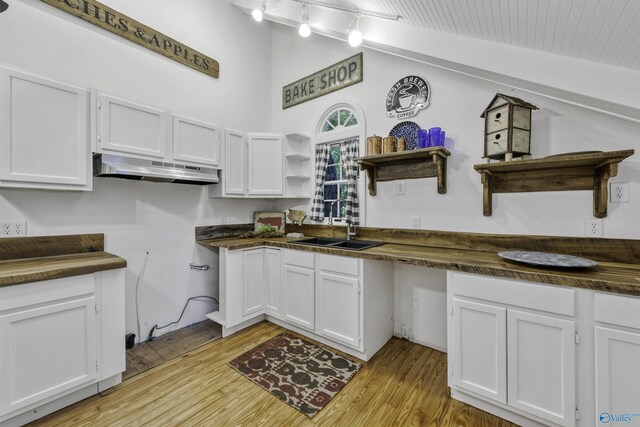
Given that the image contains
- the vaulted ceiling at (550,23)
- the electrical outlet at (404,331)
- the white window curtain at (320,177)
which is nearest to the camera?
the vaulted ceiling at (550,23)

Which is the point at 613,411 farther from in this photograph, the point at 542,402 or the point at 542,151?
the point at 542,151

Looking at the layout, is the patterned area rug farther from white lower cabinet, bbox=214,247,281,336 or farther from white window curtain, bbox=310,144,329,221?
white window curtain, bbox=310,144,329,221

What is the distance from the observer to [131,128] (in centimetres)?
207

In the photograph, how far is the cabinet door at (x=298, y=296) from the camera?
7.88 ft

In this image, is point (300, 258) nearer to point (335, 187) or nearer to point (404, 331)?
point (335, 187)

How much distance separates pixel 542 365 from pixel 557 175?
4.18ft

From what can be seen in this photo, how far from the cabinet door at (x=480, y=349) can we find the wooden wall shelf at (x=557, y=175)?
86cm

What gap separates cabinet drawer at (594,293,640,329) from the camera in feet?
3.84

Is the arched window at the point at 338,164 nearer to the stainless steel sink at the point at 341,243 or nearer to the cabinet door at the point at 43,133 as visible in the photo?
the stainless steel sink at the point at 341,243

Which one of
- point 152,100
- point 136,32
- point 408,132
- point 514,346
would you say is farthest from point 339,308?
point 136,32

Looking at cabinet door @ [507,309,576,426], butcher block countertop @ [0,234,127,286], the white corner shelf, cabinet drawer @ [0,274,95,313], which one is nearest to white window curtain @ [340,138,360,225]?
the white corner shelf

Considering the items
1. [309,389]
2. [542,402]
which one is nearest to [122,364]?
[309,389]

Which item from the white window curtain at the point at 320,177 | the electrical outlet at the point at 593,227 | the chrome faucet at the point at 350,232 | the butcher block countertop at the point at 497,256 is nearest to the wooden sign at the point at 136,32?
the white window curtain at the point at 320,177

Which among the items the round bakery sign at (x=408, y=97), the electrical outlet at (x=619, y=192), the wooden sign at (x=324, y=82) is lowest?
the electrical outlet at (x=619, y=192)
